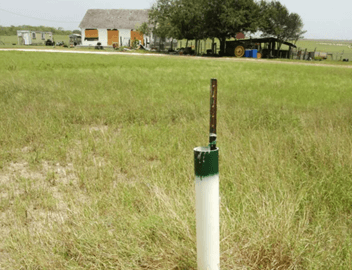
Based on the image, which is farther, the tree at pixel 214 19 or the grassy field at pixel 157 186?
the tree at pixel 214 19

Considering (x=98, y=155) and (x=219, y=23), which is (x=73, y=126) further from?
(x=219, y=23)

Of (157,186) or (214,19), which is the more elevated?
(214,19)

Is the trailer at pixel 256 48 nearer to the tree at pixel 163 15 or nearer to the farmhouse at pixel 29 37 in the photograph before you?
the tree at pixel 163 15

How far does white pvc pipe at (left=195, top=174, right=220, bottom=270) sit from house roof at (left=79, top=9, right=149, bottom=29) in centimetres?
7430

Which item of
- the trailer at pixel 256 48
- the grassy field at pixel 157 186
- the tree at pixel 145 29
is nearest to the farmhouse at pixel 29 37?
the tree at pixel 145 29

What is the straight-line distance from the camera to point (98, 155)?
4.75m

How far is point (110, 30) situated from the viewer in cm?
7131

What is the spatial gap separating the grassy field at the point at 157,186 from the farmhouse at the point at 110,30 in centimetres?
6685

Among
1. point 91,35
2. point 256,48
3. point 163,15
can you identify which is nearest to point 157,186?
point 256,48

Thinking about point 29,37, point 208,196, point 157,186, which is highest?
point 29,37

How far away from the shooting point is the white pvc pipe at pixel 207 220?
1.62m

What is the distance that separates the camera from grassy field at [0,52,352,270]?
2238mm

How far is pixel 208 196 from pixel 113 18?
254 ft

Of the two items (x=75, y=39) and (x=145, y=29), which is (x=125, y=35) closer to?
(x=145, y=29)
